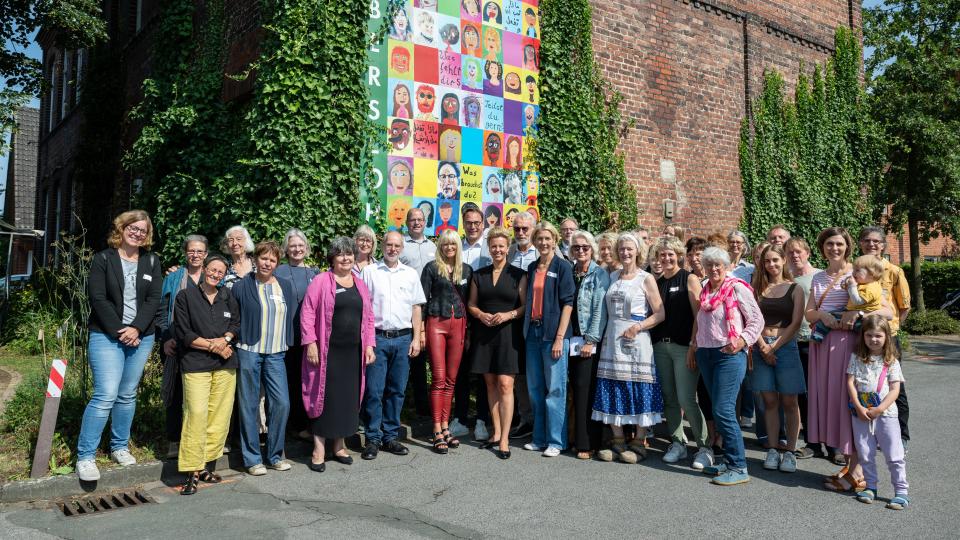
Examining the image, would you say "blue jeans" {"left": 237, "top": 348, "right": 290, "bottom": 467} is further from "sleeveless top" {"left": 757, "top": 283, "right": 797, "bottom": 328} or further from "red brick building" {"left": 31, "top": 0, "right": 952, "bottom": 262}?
"red brick building" {"left": 31, "top": 0, "right": 952, "bottom": 262}

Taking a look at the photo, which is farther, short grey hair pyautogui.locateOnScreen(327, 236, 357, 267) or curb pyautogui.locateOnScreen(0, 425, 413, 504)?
short grey hair pyautogui.locateOnScreen(327, 236, 357, 267)

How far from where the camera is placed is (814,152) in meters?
13.5

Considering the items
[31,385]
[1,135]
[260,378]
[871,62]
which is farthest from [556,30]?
[871,62]

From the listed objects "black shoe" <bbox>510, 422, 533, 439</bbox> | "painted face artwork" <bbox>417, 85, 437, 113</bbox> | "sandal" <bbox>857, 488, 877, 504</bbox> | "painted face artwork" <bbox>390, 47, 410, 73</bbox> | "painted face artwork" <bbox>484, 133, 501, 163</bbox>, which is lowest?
"sandal" <bbox>857, 488, 877, 504</bbox>

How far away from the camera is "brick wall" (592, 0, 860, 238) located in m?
11.0

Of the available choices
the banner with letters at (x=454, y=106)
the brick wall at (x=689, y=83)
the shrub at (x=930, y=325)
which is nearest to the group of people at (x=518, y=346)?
the banner with letters at (x=454, y=106)

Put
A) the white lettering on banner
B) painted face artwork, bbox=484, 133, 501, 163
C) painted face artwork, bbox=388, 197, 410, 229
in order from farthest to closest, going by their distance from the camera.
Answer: painted face artwork, bbox=484, 133, 501, 163 < painted face artwork, bbox=388, 197, 410, 229 < the white lettering on banner

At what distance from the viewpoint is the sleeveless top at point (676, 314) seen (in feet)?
18.8

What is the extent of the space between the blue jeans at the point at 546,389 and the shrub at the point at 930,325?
14879mm

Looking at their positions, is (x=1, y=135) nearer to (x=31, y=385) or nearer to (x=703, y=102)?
(x=31, y=385)

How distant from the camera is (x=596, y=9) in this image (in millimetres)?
10609

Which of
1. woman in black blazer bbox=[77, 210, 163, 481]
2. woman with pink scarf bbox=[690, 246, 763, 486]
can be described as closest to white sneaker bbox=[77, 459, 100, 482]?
woman in black blazer bbox=[77, 210, 163, 481]

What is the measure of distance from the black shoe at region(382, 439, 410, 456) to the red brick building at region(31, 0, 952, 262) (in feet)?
17.7

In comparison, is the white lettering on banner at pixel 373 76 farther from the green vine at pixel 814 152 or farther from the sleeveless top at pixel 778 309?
the green vine at pixel 814 152
